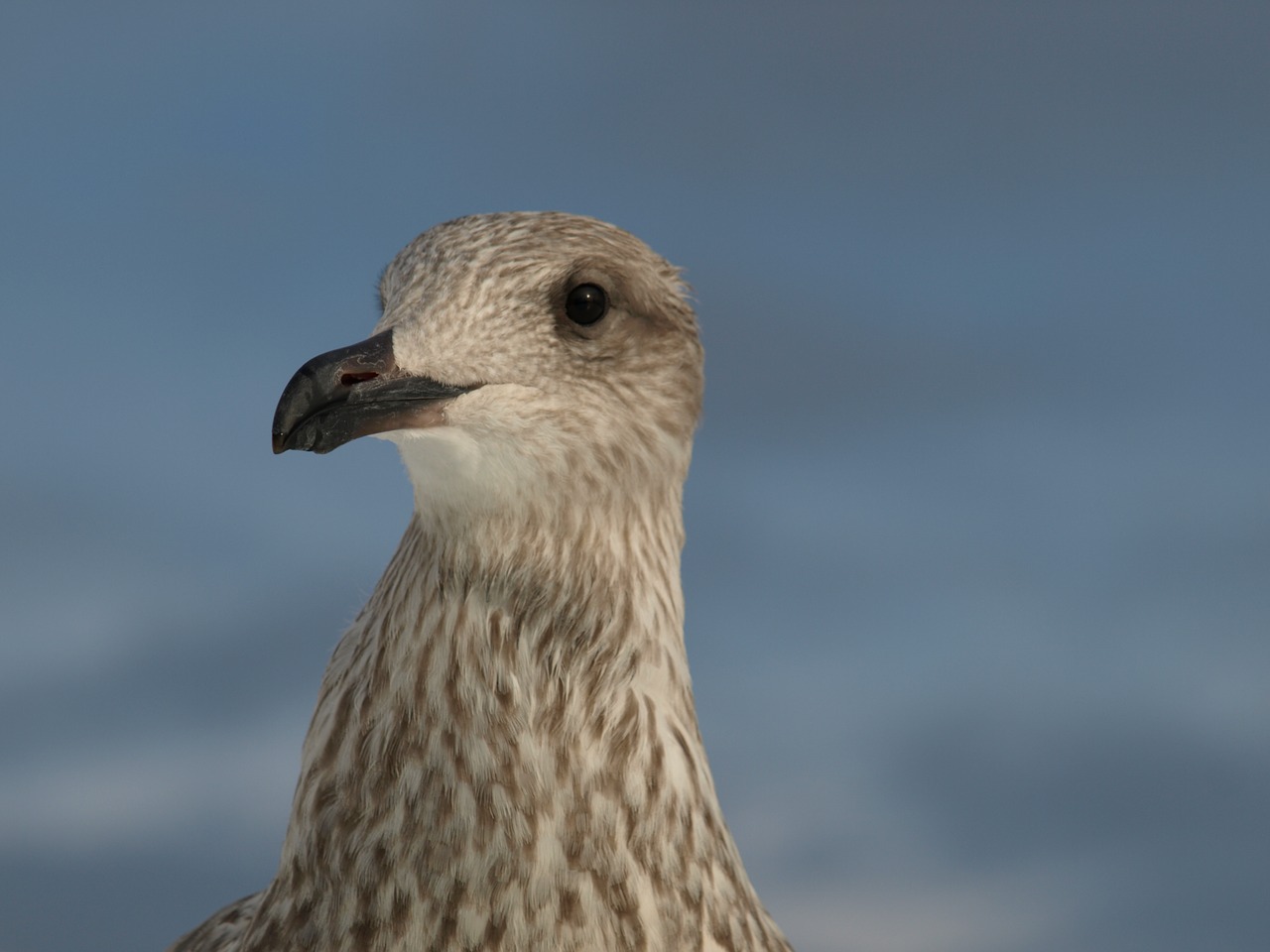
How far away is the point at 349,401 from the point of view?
4.64 meters

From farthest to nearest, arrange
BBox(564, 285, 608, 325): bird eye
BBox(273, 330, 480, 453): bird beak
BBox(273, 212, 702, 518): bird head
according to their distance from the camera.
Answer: BBox(564, 285, 608, 325): bird eye < BBox(273, 212, 702, 518): bird head < BBox(273, 330, 480, 453): bird beak

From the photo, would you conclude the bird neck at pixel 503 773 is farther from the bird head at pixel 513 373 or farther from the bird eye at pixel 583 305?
the bird eye at pixel 583 305

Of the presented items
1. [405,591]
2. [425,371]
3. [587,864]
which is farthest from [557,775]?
[425,371]

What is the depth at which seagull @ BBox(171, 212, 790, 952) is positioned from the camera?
187 inches

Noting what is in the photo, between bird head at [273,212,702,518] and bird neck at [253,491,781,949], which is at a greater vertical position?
bird head at [273,212,702,518]

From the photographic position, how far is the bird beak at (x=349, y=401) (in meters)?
4.60

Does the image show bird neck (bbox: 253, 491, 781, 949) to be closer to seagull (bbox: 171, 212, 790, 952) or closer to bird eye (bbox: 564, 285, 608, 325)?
seagull (bbox: 171, 212, 790, 952)

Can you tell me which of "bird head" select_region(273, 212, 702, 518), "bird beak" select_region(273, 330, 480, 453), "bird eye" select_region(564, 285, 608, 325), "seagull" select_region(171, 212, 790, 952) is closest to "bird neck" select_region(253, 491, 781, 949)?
"seagull" select_region(171, 212, 790, 952)

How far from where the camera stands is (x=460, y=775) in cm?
481

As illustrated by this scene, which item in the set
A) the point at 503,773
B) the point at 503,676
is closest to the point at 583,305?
the point at 503,676

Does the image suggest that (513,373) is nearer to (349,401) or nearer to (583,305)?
(583,305)

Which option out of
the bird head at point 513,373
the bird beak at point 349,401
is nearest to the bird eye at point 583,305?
the bird head at point 513,373

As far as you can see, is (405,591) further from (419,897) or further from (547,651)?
(419,897)

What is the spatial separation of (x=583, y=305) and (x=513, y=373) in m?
0.43
